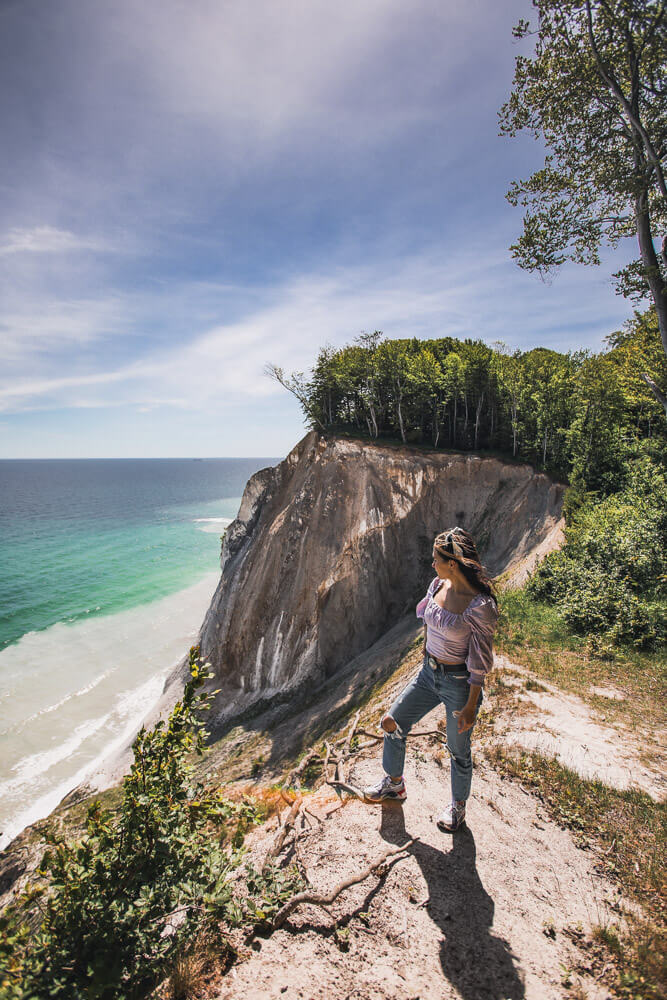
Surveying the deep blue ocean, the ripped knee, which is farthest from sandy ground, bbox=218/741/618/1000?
the deep blue ocean

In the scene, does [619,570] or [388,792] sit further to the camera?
[619,570]

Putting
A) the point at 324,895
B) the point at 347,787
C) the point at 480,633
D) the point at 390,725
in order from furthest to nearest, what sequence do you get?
the point at 347,787
the point at 390,725
the point at 480,633
the point at 324,895

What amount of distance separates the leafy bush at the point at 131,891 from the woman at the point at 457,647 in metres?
2.20

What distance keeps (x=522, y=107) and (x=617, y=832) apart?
42.4 ft

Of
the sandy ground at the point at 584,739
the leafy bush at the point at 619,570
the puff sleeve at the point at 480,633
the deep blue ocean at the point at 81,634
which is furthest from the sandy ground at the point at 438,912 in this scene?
the deep blue ocean at the point at 81,634

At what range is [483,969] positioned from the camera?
2957mm

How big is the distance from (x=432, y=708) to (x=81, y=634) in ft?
113

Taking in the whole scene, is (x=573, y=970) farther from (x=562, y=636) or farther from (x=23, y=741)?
(x=23, y=741)

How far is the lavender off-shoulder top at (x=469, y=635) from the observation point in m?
3.75

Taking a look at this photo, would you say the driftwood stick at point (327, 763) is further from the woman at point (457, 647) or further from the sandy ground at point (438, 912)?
the woman at point (457, 647)

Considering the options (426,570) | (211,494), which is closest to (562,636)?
(426,570)

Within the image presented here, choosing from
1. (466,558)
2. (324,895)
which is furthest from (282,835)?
(466,558)

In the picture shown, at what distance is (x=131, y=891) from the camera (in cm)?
247

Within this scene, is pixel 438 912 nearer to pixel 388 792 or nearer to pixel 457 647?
pixel 388 792
